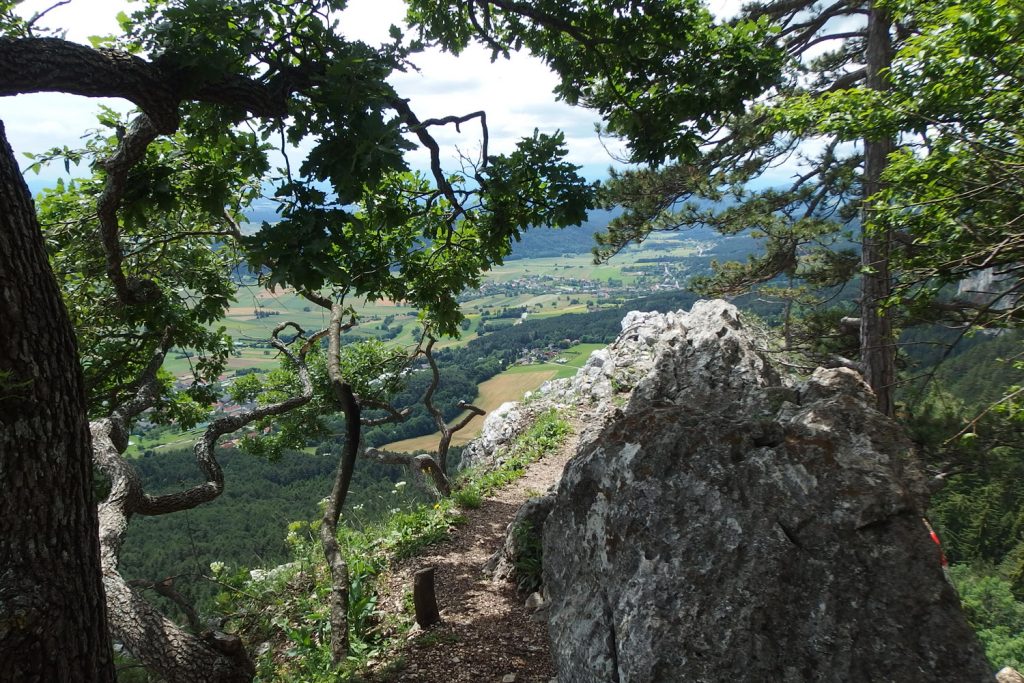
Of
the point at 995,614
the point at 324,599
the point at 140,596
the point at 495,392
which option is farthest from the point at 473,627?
the point at 495,392

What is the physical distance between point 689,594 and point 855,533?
95 centimetres

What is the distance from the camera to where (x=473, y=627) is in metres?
5.64

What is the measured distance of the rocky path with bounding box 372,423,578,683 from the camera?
4.73 m

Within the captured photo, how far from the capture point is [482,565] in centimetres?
719

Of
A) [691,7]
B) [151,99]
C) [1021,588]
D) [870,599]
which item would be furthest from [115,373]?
[1021,588]

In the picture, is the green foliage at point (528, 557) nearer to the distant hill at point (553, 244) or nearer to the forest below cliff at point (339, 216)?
the forest below cliff at point (339, 216)

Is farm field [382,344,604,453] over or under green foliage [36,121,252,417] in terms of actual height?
under

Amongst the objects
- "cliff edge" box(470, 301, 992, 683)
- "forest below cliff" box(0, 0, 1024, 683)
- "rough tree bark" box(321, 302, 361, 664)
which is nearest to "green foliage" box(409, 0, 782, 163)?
"forest below cliff" box(0, 0, 1024, 683)

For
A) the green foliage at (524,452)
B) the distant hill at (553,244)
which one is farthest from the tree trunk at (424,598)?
the distant hill at (553,244)

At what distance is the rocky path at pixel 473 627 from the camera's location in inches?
186

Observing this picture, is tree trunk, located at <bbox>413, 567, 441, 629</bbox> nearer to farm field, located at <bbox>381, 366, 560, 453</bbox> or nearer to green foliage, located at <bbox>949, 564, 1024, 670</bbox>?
green foliage, located at <bbox>949, 564, 1024, 670</bbox>

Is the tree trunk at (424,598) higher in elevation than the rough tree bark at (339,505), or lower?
lower

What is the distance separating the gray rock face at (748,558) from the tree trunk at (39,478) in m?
2.50

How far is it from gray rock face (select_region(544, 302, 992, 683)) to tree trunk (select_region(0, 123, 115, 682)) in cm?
250
